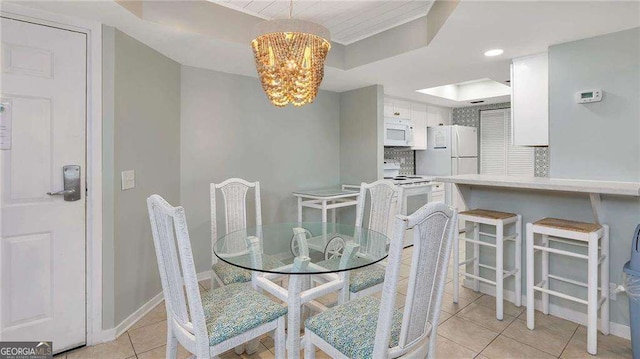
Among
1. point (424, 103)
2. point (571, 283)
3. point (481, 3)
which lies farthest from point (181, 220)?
point (424, 103)

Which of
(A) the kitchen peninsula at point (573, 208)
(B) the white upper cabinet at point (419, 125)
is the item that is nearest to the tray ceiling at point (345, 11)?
(A) the kitchen peninsula at point (573, 208)

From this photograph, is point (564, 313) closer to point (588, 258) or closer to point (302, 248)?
point (588, 258)

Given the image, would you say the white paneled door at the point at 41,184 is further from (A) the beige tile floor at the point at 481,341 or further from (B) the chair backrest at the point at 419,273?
(B) the chair backrest at the point at 419,273

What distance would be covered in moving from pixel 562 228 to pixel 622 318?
76 centimetres

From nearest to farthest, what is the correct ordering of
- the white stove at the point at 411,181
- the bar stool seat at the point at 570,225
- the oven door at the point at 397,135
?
the bar stool seat at the point at 570,225 < the white stove at the point at 411,181 < the oven door at the point at 397,135

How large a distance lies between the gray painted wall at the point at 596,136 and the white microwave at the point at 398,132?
193cm

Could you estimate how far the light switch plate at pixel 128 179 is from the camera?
2295 mm

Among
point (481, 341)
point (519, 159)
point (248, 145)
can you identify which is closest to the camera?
point (481, 341)

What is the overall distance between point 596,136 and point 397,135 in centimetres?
236

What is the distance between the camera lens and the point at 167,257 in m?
1.38

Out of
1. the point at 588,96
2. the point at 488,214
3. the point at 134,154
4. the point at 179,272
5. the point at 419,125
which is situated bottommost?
the point at 179,272

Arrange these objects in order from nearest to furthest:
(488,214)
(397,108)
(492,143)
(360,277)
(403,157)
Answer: (360,277), (488,214), (397,108), (403,157), (492,143)

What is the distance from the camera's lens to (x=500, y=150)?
5391 mm

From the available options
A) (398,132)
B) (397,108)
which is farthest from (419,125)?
(398,132)
